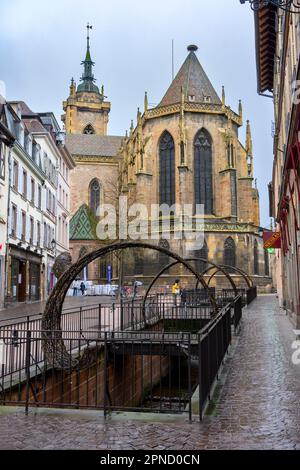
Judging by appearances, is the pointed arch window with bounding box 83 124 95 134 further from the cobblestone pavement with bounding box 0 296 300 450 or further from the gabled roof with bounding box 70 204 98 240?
the cobblestone pavement with bounding box 0 296 300 450

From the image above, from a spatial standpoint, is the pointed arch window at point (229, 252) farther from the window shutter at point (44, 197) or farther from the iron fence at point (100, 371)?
the iron fence at point (100, 371)

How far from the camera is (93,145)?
245 ft

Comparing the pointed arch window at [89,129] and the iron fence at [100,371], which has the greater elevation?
the pointed arch window at [89,129]

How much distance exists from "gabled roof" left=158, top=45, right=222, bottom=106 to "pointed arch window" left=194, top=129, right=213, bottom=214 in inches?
199

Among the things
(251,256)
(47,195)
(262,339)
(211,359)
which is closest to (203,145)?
(251,256)

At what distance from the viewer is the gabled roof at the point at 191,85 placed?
178 feet

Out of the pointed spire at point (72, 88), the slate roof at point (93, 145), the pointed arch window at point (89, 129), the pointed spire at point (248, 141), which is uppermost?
the pointed spire at point (72, 88)

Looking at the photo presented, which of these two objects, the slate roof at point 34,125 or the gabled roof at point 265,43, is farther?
the slate roof at point 34,125

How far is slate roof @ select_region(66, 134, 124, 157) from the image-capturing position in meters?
71.9

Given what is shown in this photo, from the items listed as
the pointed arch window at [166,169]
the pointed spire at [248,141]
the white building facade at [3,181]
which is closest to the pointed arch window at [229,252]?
the pointed arch window at [166,169]

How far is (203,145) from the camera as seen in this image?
167 feet

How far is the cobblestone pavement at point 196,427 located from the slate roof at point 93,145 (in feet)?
215

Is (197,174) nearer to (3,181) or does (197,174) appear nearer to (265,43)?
(265,43)
